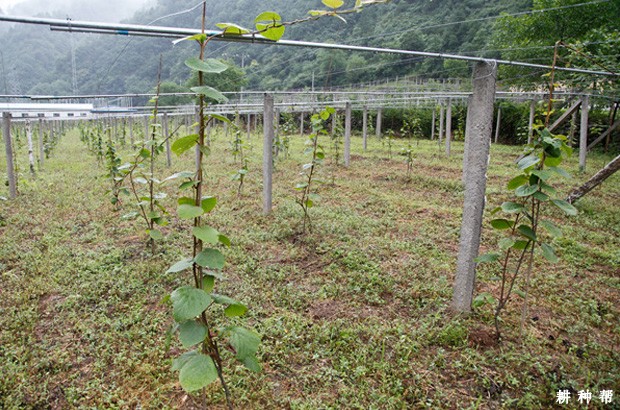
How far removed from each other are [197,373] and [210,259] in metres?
0.41

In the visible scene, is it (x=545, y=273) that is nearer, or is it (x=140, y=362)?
(x=140, y=362)

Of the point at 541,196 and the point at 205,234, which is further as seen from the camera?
the point at 541,196

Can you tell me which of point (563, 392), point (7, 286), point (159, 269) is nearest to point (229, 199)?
point (159, 269)

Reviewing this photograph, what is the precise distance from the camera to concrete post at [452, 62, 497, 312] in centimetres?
284

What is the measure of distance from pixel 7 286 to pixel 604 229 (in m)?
7.63

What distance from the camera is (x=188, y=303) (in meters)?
1.41

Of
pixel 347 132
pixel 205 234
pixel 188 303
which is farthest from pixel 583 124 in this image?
pixel 188 303

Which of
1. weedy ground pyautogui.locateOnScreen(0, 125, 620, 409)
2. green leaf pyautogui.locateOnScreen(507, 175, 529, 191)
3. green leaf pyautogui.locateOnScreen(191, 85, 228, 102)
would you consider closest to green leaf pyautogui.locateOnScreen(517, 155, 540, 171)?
green leaf pyautogui.locateOnScreen(507, 175, 529, 191)

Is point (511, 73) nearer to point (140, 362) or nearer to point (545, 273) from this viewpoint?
point (545, 273)

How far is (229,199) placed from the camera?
707 cm

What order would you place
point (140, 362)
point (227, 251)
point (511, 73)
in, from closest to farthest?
1. point (140, 362)
2. point (227, 251)
3. point (511, 73)

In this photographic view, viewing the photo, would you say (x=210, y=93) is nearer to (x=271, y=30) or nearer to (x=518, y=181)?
(x=271, y=30)

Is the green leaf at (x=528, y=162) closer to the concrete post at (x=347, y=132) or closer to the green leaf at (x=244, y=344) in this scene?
the green leaf at (x=244, y=344)

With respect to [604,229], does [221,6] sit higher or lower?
higher
